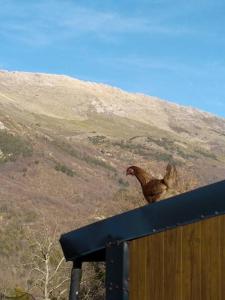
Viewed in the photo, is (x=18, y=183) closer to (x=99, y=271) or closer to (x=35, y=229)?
(x=35, y=229)

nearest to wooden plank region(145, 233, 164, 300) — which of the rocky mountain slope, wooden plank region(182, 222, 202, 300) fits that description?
wooden plank region(182, 222, 202, 300)

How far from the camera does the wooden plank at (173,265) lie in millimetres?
4186

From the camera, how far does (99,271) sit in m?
26.9

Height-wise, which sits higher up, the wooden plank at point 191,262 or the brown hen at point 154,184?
the brown hen at point 154,184

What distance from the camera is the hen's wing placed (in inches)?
216

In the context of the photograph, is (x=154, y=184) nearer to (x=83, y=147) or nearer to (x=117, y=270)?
(x=117, y=270)

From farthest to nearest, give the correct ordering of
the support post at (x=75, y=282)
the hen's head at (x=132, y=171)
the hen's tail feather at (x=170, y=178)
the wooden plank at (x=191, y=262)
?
the hen's head at (x=132, y=171) → the hen's tail feather at (x=170, y=178) → the support post at (x=75, y=282) → the wooden plank at (x=191, y=262)

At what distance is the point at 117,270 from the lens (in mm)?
4621

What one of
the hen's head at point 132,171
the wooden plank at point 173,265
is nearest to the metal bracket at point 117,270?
the wooden plank at point 173,265

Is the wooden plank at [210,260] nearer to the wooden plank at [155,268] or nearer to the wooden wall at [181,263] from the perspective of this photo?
the wooden wall at [181,263]

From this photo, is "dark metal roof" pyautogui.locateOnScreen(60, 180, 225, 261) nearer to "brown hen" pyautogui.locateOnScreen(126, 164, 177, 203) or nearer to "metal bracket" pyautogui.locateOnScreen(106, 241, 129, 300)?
"metal bracket" pyautogui.locateOnScreen(106, 241, 129, 300)

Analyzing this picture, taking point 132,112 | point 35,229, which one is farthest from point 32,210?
point 132,112

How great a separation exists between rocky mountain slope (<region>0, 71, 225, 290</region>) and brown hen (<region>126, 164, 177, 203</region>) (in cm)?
2344

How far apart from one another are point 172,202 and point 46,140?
81508 millimetres
